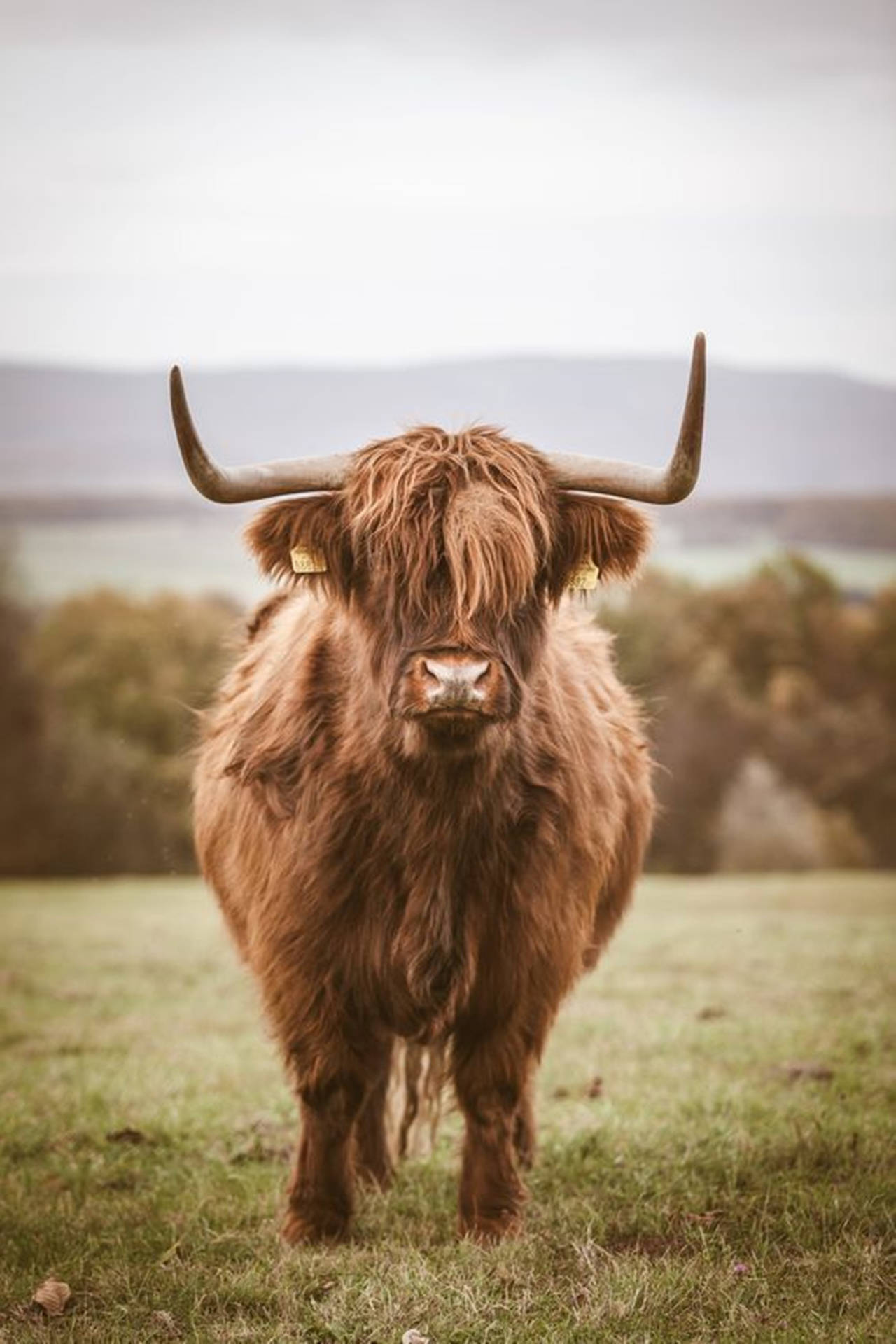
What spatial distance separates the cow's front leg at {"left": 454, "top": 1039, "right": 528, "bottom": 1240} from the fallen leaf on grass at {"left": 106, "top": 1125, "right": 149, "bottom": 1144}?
65.0 inches

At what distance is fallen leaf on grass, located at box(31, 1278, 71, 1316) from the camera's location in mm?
3770

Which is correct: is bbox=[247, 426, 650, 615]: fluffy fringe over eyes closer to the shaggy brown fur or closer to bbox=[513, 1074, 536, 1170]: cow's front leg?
the shaggy brown fur

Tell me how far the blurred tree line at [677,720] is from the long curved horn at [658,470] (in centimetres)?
2236

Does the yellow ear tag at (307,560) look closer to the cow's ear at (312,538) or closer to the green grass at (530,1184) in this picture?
the cow's ear at (312,538)


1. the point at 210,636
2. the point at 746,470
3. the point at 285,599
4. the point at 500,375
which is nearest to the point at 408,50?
the point at 500,375

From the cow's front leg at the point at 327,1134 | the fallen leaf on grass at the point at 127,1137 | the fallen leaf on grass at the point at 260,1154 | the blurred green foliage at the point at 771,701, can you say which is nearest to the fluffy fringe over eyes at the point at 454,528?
the cow's front leg at the point at 327,1134

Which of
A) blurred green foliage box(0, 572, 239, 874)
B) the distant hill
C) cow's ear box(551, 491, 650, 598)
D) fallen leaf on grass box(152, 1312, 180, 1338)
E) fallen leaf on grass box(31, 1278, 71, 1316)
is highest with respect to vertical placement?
the distant hill

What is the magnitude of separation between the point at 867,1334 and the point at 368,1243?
1.58 m

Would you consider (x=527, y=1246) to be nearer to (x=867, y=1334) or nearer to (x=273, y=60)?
(x=867, y=1334)

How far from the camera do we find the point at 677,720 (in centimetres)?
3569

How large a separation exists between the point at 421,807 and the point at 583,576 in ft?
2.85

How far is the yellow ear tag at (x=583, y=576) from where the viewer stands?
4.54 metres

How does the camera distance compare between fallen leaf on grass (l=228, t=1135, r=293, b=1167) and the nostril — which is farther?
fallen leaf on grass (l=228, t=1135, r=293, b=1167)

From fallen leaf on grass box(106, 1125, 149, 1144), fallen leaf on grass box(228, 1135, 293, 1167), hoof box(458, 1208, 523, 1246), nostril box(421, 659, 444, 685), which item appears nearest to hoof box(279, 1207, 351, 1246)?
hoof box(458, 1208, 523, 1246)
